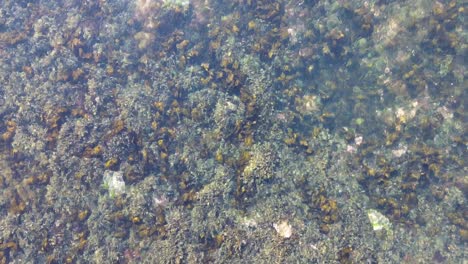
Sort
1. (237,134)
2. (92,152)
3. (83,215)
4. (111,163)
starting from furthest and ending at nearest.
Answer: (237,134)
(92,152)
(111,163)
(83,215)

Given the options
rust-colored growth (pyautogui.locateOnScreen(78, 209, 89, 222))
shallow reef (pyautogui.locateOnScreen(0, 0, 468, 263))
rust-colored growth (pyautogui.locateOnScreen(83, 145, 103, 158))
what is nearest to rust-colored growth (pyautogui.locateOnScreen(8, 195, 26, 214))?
shallow reef (pyautogui.locateOnScreen(0, 0, 468, 263))

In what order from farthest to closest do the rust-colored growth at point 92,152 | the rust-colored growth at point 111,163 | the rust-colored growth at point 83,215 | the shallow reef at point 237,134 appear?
the rust-colored growth at point 92,152, the rust-colored growth at point 111,163, the rust-colored growth at point 83,215, the shallow reef at point 237,134

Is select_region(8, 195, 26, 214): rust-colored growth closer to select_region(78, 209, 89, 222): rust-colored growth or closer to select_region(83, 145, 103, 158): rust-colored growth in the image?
select_region(78, 209, 89, 222): rust-colored growth

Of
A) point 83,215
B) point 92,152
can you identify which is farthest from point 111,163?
point 83,215

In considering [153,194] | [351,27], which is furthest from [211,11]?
[153,194]

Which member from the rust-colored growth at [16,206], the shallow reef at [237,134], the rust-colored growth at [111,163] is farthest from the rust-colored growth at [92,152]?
the rust-colored growth at [16,206]

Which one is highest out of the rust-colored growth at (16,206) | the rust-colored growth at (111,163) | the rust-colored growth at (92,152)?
the rust-colored growth at (92,152)

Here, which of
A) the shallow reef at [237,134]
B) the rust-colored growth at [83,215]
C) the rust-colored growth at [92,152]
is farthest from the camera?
the rust-colored growth at [92,152]

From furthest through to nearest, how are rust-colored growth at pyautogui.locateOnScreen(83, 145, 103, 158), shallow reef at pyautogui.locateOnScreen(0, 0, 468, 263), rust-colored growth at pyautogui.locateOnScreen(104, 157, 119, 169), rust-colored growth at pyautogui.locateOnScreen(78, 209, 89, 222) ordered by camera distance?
1. rust-colored growth at pyautogui.locateOnScreen(83, 145, 103, 158)
2. rust-colored growth at pyautogui.locateOnScreen(104, 157, 119, 169)
3. rust-colored growth at pyautogui.locateOnScreen(78, 209, 89, 222)
4. shallow reef at pyautogui.locateOnScreen(0, 0, 468, 263)

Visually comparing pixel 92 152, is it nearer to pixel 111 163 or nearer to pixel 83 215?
pixel 111 163

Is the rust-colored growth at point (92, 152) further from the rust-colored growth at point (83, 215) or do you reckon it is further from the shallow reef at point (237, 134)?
the rust-colored growth at point (83, 215)

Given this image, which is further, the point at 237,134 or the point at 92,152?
the point at 237,134
